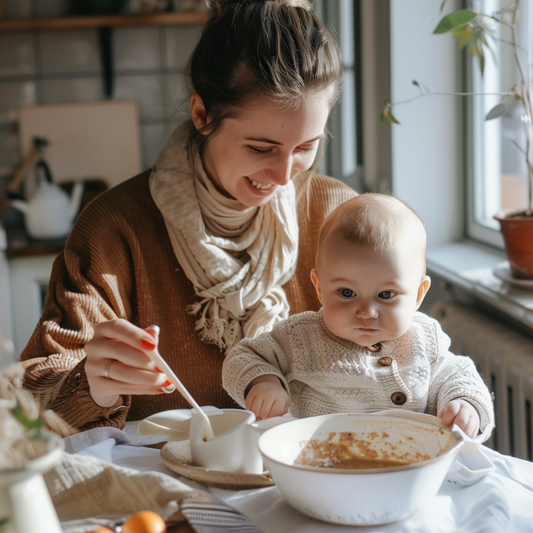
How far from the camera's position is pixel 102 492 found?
727mm

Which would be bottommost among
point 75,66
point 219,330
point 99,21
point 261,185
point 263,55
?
point 219,330

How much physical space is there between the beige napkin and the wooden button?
37 centimetres

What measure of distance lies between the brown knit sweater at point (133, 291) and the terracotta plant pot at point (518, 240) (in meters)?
0.45

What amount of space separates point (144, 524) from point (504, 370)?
108 centimetres

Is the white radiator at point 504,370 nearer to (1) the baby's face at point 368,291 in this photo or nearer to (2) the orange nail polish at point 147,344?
(1) the baby's face at point 368,291

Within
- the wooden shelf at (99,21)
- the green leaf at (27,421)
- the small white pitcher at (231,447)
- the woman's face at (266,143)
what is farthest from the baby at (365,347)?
the wooden shelf at (99,21)

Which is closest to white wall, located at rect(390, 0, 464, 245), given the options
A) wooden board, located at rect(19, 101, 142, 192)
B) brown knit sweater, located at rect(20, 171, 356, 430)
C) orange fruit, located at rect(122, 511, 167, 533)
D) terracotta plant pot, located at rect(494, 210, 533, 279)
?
terracotta plant pot, located at rect(494, 210, 533, 279)

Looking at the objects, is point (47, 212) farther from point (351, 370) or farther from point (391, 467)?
point (391, 467)

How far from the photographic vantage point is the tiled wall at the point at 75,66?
10.4ft

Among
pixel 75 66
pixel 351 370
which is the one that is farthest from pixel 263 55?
pixel 75 66

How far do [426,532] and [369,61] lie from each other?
1827 mm

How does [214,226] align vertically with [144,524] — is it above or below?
above

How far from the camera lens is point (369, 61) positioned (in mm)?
2240

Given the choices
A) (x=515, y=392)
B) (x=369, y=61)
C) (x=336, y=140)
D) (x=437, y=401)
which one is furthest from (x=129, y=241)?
(x=336, y=140)
